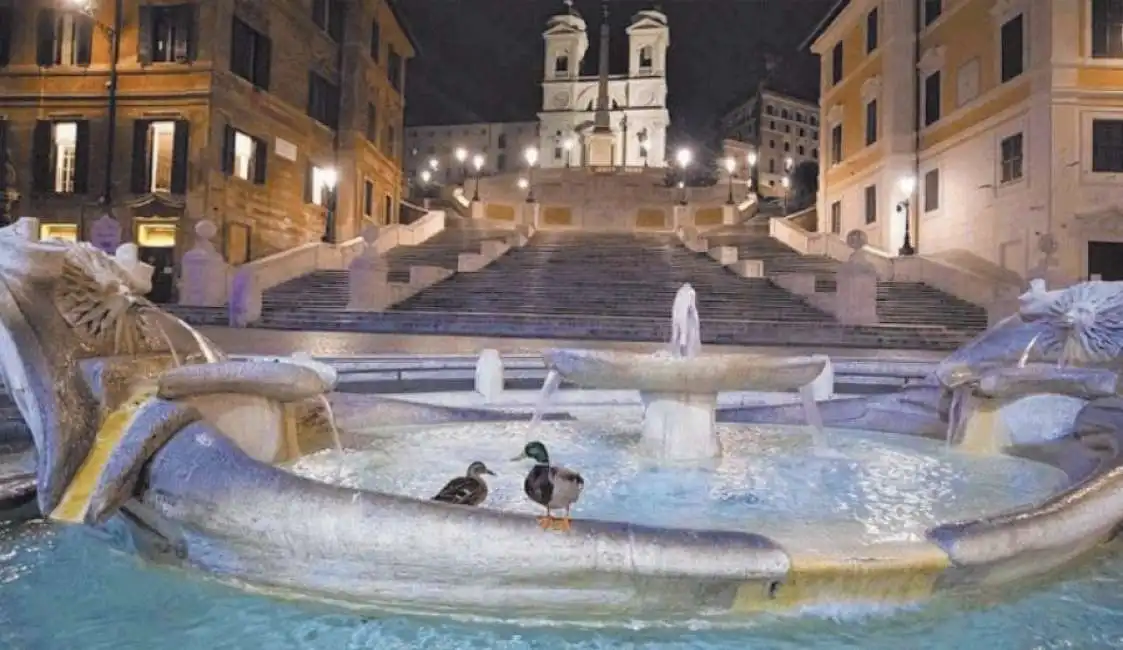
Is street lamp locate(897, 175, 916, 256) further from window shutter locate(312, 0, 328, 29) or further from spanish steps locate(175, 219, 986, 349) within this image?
window shutter locate(312, 0, 328, 29)

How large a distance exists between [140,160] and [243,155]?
130 inches

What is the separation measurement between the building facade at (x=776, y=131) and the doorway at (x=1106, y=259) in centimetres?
5961

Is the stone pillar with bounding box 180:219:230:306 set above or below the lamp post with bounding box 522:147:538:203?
below

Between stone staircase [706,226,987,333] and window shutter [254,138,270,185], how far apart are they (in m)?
16.9

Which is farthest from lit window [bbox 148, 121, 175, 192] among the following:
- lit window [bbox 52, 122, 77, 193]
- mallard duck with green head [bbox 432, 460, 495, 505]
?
mallard duck with green head [bbox 432, 460, 495, 505]

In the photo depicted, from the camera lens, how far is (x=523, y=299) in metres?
20.0

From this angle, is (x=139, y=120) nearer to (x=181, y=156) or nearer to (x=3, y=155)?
(x=181, y=156)

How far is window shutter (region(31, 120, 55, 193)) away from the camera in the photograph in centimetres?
2614

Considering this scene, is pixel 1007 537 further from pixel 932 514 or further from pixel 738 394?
pixel 738 394

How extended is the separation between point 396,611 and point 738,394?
6.35m

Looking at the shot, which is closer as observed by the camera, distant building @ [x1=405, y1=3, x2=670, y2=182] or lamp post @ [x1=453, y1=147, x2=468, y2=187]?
lamp post @ [x1=453, y1=147, x2=468, y2=187]

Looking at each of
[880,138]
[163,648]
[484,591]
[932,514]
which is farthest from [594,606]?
[880,138]

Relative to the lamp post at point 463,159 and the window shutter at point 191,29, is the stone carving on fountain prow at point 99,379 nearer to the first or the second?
the window shutter at point 191,29

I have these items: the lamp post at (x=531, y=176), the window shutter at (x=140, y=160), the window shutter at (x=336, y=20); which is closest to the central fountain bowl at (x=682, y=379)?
the window shutter at (x=140, y=160)
